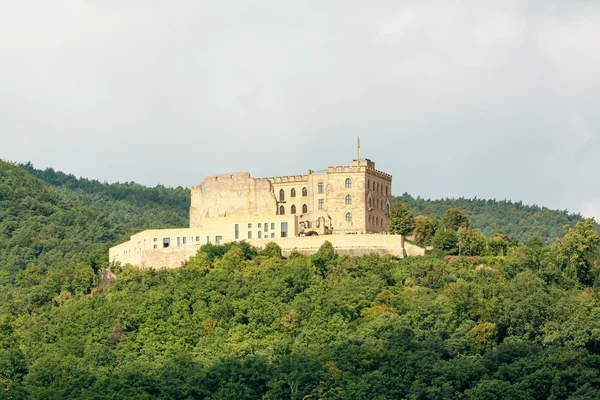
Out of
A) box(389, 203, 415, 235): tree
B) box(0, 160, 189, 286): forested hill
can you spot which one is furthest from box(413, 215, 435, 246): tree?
box(0, 160, 189, 286): forested hill

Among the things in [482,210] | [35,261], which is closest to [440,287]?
[35,261]

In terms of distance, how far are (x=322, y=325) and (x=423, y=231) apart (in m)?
14.2

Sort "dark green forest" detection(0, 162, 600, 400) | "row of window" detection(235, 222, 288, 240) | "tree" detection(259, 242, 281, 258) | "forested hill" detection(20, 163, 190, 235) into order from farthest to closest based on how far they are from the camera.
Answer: "forested hill" detection(20, 163, 190, 235) < "row of window" detection(235, 222, 288, 240) < "tree" detection(259, 242, 281, 258) < "dark green forest" detection(0, 162, 600, 400)

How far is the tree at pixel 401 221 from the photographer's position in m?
94.5

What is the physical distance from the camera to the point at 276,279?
86.9 m

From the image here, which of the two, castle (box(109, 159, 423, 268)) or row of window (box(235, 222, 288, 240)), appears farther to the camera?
row of window (box(235, 222, 288, 240))

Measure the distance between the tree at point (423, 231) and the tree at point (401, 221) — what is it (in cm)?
35

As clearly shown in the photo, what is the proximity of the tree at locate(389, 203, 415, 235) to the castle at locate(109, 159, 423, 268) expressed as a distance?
1.40 ft

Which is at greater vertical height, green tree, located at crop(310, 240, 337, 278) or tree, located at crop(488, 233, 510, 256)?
tree, located at crop(488, 233, 510, 256)

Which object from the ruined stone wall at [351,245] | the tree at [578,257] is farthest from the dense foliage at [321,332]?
the ruined stone wall at [351,245]

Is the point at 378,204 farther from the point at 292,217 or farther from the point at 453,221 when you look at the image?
the point at 453,221

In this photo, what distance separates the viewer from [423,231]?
95.1 m

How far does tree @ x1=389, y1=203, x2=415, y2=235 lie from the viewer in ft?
310

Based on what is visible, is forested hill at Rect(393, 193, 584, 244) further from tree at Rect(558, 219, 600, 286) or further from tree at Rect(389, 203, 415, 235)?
tree at Rect(558, 219, 600, 286)
